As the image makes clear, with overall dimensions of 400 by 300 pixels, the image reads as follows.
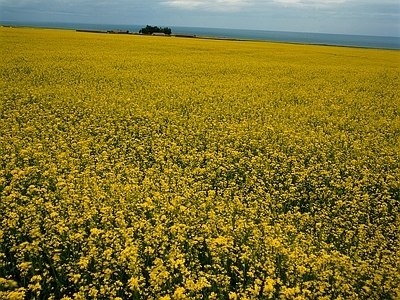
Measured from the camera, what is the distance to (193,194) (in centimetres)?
603

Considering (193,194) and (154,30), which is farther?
(154,30)

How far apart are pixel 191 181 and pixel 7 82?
37.7ft

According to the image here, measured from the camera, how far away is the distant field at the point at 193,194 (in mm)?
4180

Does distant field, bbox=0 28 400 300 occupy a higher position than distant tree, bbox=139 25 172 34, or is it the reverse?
distant tree, bbox=139 25 172 34

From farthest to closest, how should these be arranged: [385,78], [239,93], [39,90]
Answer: [385,78] < [239,93] < [39,90]

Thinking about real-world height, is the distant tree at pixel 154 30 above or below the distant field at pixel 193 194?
above

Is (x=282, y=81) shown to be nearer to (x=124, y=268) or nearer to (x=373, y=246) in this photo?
(x=373, y=246)

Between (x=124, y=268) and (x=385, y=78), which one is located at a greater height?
(x=385, y=78)

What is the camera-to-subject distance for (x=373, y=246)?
199 inches

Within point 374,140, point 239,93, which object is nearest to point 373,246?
point 374,140

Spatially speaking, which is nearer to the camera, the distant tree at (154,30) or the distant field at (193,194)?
the distant field at (193,194)

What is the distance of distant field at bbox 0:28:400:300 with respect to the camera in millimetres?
4180

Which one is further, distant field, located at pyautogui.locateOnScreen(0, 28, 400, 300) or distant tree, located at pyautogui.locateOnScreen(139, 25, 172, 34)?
distant tree, located at pyautogui.locateOnScreen(139, 25, 172, 34)

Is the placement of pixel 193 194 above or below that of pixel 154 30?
below
